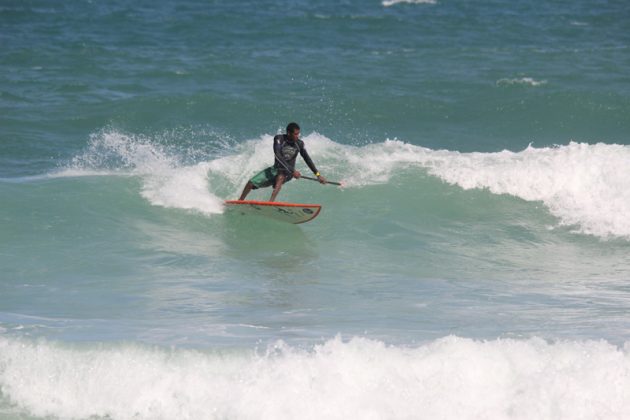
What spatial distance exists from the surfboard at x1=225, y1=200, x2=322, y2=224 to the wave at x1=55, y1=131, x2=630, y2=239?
81 cm

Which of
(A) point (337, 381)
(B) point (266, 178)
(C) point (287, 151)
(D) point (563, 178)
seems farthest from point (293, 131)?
(A) point (337, 381)

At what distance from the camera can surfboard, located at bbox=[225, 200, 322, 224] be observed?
1255cm

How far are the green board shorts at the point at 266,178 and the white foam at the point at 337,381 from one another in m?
5.15

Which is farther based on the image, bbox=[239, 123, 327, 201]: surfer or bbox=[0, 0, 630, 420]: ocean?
bbox=[239, 123, 327, 201]: surfer

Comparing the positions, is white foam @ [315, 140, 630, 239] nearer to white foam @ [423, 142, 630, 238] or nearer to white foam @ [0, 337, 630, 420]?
white foam @ [423, 142, 630, 238]

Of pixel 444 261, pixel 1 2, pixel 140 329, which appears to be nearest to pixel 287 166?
pixel 444 261

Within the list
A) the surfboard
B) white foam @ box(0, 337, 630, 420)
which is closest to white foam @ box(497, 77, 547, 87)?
the surfboard

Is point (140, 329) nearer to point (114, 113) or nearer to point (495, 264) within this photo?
point (495, 264)

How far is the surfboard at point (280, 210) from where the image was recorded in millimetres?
12547

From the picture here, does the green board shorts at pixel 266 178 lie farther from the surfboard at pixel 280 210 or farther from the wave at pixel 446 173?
the wave at pixel 446 173

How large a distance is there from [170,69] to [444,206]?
11669 millimetres

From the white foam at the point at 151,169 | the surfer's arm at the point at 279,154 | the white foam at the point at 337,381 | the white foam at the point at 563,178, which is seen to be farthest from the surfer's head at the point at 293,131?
the white foam at the point at 337,381

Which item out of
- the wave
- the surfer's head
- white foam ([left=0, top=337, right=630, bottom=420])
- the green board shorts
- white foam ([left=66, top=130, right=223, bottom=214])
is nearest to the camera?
white foam ([left=0, top=337, right=630, bottom=420])

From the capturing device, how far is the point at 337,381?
7.37m
